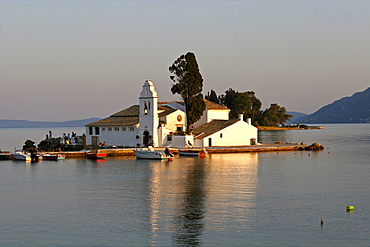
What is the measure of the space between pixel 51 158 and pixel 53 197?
28.1 metres

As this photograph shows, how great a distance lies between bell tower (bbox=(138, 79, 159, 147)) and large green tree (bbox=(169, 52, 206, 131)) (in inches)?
195

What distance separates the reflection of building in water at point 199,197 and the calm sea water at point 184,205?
0.06 meters

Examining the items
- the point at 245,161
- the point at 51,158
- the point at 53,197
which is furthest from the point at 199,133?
the point at 53,197

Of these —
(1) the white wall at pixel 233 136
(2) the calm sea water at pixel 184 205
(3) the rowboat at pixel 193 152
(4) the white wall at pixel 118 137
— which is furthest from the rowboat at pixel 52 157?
(1) the white wall at pixel 233 136

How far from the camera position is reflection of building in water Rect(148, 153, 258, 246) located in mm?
27891

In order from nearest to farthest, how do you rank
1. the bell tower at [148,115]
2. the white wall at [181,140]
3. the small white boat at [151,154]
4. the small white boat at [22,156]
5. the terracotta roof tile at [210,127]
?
the small white boat at [151,154] → the small white boat at [22,156] → the bell tower at [148,115] → the white wall at [181,140] → the terracotta roof tile at [210,127]

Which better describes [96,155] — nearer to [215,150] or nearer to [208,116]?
[215,150]

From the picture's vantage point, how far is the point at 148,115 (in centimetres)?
7175

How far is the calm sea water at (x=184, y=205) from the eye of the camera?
84.2 feet

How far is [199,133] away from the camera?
74000mm

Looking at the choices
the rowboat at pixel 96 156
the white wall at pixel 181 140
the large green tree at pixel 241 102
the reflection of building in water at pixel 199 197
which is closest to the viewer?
the reflection of building in water at pixel 199 197

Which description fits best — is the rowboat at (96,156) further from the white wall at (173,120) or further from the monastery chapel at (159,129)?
the white wall at (173,120)

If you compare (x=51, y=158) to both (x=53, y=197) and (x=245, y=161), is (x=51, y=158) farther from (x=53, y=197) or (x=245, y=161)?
(x=53, y=197)

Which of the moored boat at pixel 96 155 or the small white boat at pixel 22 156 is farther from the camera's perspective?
the moored boat at pixel 96 155
